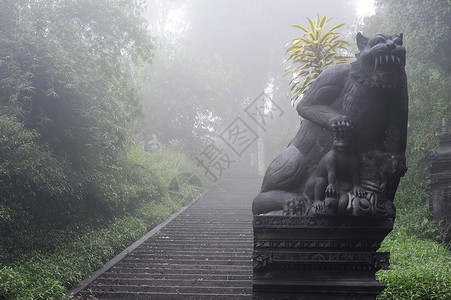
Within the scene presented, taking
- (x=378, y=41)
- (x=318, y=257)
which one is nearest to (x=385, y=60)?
(x=378, y=41)

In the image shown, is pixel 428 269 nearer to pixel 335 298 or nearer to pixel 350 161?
pixel 335 298

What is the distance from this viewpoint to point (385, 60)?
9.50 ft

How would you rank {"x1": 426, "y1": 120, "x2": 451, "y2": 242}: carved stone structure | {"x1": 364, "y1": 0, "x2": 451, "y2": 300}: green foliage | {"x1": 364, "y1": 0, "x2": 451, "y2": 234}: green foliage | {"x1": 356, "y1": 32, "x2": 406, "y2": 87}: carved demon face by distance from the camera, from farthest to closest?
{"x1": 364, "y1": 0, "x2": 451, "y2": 234}: green foliage, {"x1": 364, "y1": 0, "x2": 451, "y2": 300}: green foliage, {"x1": 426, "y1": 120, "x2": 451, "y2": 242}: carved stone structure, {"x1": 356, "y1": 32, "x2": 406, "y2": 87}: carved demon face

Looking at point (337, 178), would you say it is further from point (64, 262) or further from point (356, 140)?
point (64, 262)

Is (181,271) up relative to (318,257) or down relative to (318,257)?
down

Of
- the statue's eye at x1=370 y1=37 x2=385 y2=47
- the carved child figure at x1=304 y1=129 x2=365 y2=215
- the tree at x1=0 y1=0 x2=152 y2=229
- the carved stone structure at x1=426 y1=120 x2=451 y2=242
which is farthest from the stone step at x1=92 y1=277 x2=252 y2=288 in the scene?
the carved stone structure at x1=426 y1=120 x2=451 y2=242

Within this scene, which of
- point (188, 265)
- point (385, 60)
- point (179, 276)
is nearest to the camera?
point (385, 60)

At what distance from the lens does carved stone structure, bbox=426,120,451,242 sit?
6.65m

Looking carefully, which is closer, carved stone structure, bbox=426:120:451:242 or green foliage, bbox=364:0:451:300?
carved stone structure, bbox=426:120:451:242

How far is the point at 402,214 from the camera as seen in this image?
8.28 meters

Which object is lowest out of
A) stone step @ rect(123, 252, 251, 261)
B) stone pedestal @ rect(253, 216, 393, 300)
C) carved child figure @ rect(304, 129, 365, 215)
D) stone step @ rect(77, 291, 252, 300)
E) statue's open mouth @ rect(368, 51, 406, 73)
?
stone step @ rect(77, 291, 252, 300)

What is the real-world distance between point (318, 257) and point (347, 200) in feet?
1.70

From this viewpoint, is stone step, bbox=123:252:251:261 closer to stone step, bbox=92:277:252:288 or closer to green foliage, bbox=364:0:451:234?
stone step, bbox=92:277:252:288

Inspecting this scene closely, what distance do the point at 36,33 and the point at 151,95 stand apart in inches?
416
